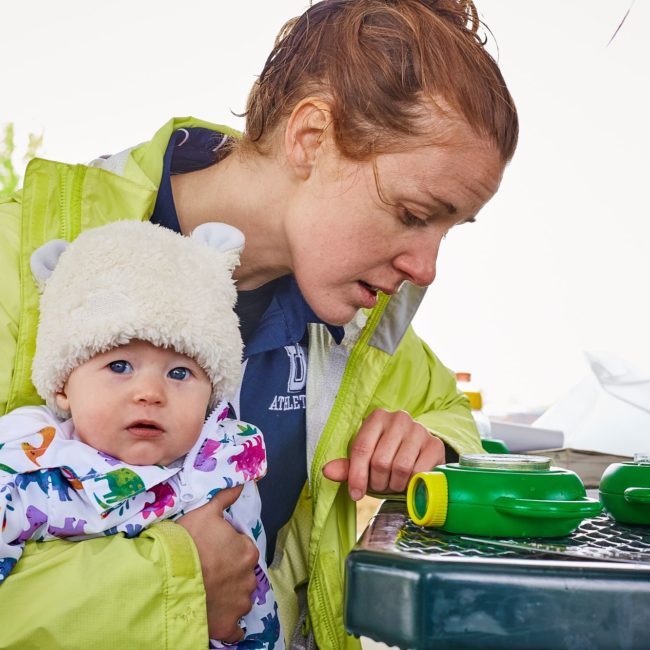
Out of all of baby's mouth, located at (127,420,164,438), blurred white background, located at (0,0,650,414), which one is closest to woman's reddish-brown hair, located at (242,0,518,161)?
baby's mouth, located at (127,420,164,438)

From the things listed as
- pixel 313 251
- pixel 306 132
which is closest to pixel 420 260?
pixel 313 251

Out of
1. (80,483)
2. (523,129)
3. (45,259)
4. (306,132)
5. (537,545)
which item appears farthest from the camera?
(523,129)

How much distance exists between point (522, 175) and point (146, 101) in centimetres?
205

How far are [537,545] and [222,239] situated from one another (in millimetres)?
675

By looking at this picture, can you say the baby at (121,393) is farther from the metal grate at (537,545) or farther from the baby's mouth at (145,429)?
the metal grate at (537,545)

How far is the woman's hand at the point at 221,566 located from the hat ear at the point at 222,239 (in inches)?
13.3

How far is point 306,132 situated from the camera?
132 centimetres

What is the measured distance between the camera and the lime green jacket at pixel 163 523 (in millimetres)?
880

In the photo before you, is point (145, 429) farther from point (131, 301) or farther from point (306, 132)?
point (306, 132)

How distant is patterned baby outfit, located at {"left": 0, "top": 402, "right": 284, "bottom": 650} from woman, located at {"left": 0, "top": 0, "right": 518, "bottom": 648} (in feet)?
0.09

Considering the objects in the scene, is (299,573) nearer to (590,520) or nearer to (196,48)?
(590,520)

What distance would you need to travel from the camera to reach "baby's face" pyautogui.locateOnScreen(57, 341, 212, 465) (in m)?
0.97

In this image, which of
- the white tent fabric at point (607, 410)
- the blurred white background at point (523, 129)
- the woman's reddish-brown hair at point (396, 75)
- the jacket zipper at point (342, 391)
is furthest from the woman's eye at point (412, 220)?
the blurred white background at point (523, 129)

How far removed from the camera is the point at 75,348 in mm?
983
